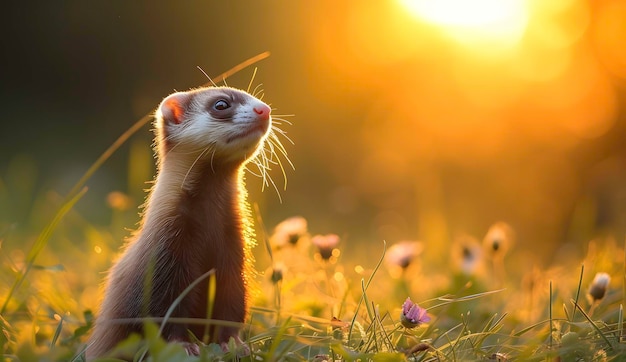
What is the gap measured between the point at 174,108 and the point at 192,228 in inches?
29.4

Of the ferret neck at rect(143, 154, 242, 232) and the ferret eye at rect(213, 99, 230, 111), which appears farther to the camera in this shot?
the ferret eye at rect(213, 99, 230, 111)

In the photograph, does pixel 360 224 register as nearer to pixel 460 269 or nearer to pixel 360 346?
pixel 460 269

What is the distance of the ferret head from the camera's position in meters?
3.04

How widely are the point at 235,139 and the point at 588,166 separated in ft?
26.5

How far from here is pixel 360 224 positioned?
8.83 metres

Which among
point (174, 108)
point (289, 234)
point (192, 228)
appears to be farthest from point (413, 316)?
point (174, 108)

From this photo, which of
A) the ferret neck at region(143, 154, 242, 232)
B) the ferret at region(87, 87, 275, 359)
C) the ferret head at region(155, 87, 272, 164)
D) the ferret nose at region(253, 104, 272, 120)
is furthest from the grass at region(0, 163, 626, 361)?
the ferret nose at region(253, 104, 272, 120)

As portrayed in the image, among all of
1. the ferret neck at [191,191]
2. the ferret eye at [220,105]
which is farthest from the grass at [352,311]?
the ferret eye at [220,105]

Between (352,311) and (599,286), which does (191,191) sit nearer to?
(352,311)

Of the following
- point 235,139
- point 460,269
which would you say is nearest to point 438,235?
point 460,269

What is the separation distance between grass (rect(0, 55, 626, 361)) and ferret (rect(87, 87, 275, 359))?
0.15 m

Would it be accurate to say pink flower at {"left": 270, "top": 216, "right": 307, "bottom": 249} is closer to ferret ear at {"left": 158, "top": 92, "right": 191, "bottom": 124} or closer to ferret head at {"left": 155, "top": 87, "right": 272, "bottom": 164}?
ferret head at {"left": 155, "top": 87, "right": 272, "bottom": 164}

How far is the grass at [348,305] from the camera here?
7.71 feet

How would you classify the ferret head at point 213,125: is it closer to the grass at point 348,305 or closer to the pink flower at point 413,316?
the grass at point 348,305
